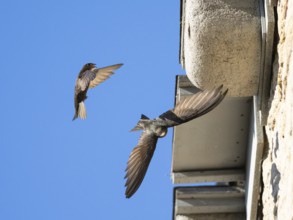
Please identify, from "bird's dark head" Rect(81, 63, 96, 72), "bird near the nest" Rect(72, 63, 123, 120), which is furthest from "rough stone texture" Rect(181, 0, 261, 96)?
"bird's dark head" Rect(81, 63, 96, 72)

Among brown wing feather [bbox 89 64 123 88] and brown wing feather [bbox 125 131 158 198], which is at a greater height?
brown wing feather [bbox 89 64 123 88]

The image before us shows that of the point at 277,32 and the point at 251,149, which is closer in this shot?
the point at 277,32

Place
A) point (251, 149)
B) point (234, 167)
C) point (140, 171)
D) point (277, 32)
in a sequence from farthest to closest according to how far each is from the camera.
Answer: point (234, 167)
point (251, 149)
point (277, 32)
point (140, 171)

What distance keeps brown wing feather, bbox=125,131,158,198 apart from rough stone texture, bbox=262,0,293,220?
104cm

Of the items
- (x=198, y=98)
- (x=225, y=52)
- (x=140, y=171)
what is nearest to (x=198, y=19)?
(x=225, y=52)

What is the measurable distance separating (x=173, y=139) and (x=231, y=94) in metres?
1.17

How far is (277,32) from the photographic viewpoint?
8.74 metres

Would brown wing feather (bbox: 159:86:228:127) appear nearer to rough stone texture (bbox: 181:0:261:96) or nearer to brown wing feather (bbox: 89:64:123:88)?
rough stone texture (bbox: 181:0:261:96)

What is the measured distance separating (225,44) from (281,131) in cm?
96

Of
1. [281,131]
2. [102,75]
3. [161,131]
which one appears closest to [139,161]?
[161,131]

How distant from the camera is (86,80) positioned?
10.2 meters

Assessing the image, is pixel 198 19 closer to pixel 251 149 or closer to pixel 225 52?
pixel 225 52

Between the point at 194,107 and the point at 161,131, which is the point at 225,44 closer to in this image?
the point at 194,107

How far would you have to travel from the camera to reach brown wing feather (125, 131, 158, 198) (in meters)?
7.74
